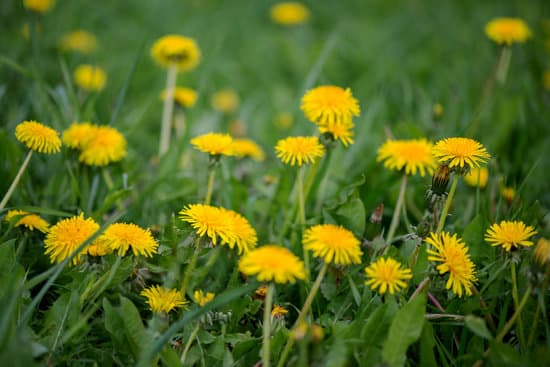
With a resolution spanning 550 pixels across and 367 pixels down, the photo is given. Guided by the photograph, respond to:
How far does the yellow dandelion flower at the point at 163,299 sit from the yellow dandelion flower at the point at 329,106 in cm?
58

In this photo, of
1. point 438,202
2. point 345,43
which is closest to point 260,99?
point 345,43

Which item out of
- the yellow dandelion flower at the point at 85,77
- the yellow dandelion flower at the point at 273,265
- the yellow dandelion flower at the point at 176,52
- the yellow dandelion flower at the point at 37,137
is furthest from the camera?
the yellow dandelion flower at the point at 85,77

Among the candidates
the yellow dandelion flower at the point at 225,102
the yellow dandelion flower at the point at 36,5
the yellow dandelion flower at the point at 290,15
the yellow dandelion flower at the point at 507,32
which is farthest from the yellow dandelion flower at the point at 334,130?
the yellow dandelion flower at the point at 290,15

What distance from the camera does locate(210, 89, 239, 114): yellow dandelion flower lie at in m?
2.87

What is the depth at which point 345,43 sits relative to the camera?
331 cm

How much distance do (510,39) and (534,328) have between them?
147cm

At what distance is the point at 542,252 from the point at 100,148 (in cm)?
126

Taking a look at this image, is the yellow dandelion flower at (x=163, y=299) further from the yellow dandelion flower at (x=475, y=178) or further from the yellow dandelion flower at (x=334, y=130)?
the yellow dandelion flower at (x=475, y=178)

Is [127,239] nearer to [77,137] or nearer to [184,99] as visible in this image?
[77,137]

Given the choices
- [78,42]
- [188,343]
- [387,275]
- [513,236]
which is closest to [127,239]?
[188,343]

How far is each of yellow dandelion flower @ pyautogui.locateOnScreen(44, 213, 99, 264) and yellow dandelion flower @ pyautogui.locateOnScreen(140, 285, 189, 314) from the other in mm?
194

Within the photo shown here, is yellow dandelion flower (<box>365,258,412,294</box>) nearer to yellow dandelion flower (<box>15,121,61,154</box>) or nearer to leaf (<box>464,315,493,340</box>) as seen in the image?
leaf (<box>464,315,493,340</box>)

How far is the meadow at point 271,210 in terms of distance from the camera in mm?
1165

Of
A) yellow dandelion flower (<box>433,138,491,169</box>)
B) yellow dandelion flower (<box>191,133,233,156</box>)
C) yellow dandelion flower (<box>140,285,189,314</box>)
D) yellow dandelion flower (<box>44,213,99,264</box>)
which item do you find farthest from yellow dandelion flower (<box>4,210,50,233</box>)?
yellow dandelion flower (<box>433,138,491,169</box>)
